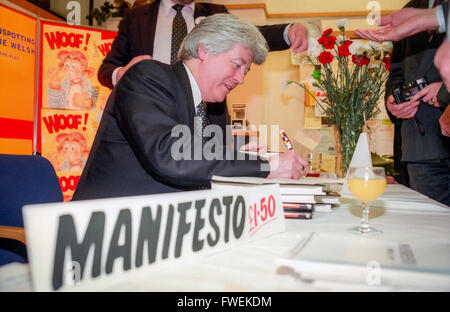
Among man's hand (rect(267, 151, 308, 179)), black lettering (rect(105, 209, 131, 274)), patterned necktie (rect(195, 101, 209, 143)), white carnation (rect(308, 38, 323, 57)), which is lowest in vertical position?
black lettering (rect(105, 209, 131, 274))

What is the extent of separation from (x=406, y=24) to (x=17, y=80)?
286 centimetres

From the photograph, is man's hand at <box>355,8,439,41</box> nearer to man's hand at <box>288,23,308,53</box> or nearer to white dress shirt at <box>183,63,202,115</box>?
man's hand at <box>288,23,308,53</box>

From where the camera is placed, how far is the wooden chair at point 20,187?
1.15 meters

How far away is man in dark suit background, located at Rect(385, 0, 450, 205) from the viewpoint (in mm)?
1692

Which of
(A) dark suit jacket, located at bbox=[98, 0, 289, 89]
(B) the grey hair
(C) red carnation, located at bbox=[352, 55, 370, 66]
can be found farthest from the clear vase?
(A) dark suit jacket, located at bbox=[98, 0, 289, 89]

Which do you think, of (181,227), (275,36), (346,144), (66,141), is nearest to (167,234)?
(181,227)

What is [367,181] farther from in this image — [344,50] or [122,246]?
[344,50]

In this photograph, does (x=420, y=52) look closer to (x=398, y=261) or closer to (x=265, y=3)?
(x=398, y=261)

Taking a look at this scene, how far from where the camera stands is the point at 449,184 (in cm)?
171

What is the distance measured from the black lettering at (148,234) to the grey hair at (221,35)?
2.97ft

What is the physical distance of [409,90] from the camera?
5.52 ft

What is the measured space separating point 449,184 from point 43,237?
184 centimetres

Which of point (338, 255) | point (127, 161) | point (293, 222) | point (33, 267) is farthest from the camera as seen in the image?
point (127, 161)
